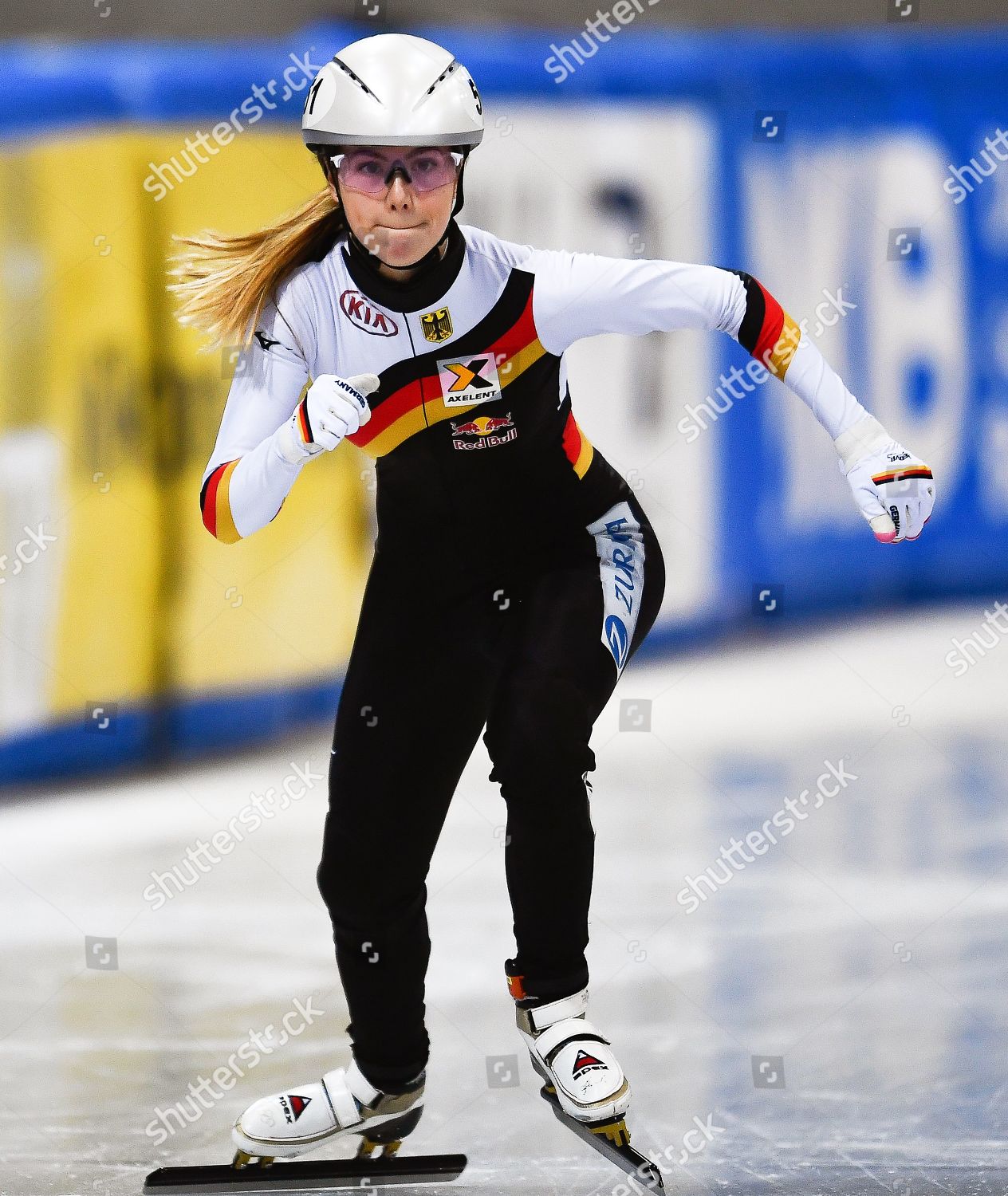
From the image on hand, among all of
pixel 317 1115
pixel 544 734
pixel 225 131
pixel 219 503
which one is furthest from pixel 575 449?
pixel 225 131

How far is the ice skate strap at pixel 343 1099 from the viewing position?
3373 millimetres

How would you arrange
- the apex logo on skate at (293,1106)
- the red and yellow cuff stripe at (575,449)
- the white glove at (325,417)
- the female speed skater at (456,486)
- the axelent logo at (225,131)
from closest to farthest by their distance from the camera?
the white glove at (325,417)
the female speed skater at (456,486)
the red and yellow cuff stripe at (575,449)
the apex logo on skate at (293,1106)
the axelent logo at (225,131)

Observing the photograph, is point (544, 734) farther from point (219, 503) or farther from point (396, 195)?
point (396, 195)

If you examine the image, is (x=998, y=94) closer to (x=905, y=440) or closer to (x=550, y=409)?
(x=905, y=440)

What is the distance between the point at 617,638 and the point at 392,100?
3.58ft

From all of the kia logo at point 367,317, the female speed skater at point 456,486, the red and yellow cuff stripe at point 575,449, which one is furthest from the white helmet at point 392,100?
the red and yellow cuff stripe at point 575,449

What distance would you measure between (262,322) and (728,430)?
4167mm

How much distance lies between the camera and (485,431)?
10.3ft

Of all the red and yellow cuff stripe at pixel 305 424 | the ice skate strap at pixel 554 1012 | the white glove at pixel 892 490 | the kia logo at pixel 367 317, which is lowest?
the ice skate strap at pixel 554 1012

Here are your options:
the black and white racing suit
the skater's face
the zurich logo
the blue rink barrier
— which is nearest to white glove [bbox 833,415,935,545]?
the black and white racing suit

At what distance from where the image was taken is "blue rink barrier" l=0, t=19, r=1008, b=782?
274 inches

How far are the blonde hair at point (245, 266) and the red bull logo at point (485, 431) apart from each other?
0.43m

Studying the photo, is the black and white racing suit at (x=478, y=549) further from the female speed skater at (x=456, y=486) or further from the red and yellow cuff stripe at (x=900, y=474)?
the red and yellow cuff stripe at (x=900, y=474)

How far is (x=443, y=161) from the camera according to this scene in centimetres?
304
